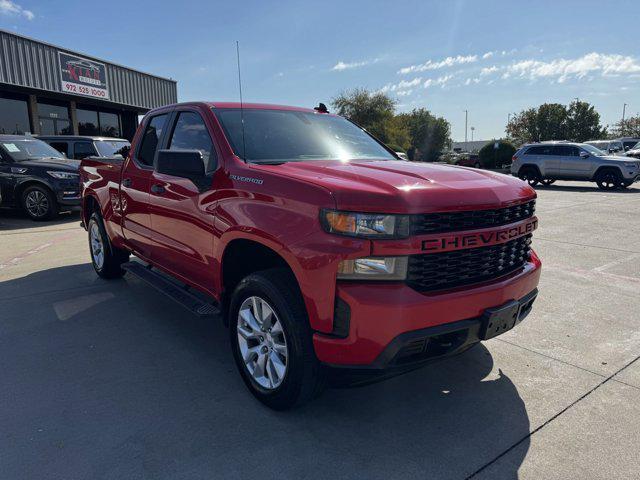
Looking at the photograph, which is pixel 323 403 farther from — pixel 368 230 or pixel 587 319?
pixel 587 319

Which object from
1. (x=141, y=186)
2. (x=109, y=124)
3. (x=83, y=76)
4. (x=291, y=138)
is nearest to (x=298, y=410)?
(x=291, y=138)

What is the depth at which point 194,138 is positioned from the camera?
371 cm

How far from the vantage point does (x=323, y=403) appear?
2.97 metres

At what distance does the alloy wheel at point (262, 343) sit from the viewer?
9.07 ft

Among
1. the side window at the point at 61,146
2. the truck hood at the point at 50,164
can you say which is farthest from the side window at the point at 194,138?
the side window at the point at 61,146

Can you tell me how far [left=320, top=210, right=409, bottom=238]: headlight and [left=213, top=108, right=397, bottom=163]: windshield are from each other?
1099mm

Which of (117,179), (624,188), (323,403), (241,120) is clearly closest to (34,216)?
(117,179)

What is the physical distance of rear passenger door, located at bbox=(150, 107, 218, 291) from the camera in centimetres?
333

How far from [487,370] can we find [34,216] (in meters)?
10.3

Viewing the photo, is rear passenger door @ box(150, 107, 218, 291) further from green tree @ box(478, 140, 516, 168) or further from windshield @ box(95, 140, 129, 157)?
green tree @ box(478, 140, 516, 168)

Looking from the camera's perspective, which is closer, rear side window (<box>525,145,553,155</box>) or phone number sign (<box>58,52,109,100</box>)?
rear side window (<box>525,145,553,155</box>)

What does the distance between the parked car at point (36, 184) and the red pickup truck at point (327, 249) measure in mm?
7668

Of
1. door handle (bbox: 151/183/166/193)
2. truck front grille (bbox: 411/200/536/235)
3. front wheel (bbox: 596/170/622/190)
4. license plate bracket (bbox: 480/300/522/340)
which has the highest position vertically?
door handle (bbox: 151/183/166/193)

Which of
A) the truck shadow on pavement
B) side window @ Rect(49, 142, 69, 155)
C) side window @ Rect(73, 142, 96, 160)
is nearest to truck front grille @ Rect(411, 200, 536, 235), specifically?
the truck shadow on pavement
